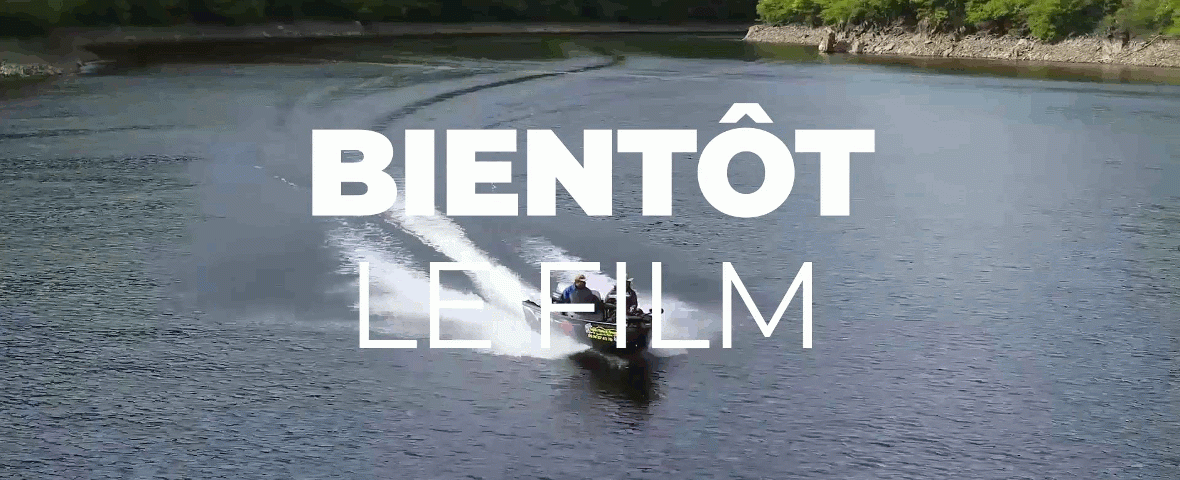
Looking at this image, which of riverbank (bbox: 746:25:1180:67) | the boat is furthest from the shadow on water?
riverbank (bbox: 746:25:1180:67)

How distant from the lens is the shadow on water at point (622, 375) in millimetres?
41844

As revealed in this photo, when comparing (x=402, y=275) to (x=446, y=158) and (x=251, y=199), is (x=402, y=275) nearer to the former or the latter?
(x=251, y=199)

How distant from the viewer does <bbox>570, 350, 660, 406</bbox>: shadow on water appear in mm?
41844

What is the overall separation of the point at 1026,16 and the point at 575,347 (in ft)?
453

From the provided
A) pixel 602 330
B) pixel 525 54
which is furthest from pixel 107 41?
pixel 602 330

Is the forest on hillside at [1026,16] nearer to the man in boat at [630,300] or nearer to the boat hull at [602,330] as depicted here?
the man in boat at [630,300]

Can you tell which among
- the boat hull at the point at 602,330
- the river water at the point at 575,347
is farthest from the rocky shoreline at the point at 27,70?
the boat hull at the point at 602,330

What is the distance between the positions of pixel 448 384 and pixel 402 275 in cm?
1308

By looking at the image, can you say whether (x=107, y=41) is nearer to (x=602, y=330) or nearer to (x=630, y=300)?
(x=630, y=300)

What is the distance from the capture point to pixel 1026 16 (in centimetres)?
17038

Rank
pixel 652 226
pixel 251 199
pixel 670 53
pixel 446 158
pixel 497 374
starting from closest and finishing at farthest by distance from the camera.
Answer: pixel 497 374 → pixel 652 226 → pixel 251 199 → pixel 446 158 → pixel 670 53

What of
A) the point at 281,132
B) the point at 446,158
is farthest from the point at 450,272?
the point at 281,132

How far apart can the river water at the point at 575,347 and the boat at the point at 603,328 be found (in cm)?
60

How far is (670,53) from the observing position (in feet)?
595
